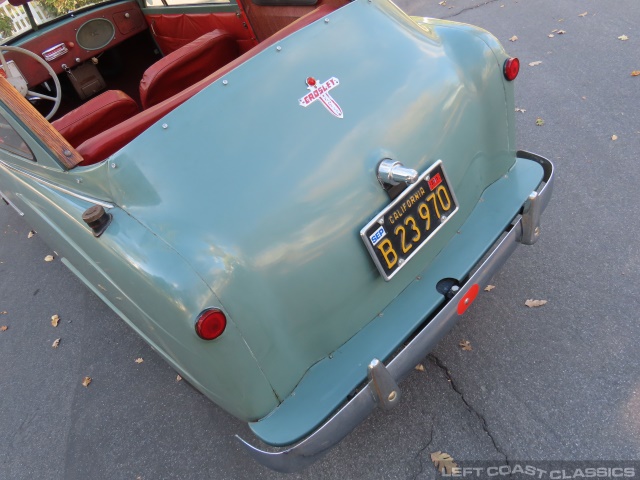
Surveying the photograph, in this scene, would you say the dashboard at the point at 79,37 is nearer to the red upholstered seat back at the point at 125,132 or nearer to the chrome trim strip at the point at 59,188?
the chrome trim strip at the point at 59,188

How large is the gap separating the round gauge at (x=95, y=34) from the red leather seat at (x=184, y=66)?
1867mm

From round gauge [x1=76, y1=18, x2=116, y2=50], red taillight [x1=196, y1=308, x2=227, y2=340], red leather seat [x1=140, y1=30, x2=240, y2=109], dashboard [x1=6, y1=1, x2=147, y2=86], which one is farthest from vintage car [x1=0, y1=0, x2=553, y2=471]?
round gauge [x1=76, y1=18, x2=116, y2=50]

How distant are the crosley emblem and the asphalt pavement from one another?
148 cm

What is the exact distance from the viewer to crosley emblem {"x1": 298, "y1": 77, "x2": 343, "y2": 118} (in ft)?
6.79

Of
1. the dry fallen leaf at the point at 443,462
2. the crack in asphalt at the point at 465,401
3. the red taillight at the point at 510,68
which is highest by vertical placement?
the red taillight at the point at 510,68

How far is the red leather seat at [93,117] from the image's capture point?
257 cm

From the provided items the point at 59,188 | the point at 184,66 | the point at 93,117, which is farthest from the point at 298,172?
the point at 184,66

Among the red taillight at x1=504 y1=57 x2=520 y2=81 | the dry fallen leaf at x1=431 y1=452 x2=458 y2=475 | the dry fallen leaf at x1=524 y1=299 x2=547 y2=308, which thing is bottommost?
the dry fallen leaf at x1=524 y1=299 x2=547 y2=308

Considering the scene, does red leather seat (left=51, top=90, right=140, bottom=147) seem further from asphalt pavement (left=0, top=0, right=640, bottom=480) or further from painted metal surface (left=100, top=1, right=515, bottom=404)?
asphalt pavement (left=0, top=0, right=640, bottom=480)

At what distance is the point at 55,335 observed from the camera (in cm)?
359

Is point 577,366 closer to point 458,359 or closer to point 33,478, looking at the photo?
point 458,359

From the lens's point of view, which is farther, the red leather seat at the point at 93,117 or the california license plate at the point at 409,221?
the red leather seat at the point at 93,117

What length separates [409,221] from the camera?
2.05 m


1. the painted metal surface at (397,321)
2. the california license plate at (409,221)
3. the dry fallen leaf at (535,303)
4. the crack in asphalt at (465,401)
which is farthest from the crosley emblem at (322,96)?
the dry fallen leaf at (535,303)
